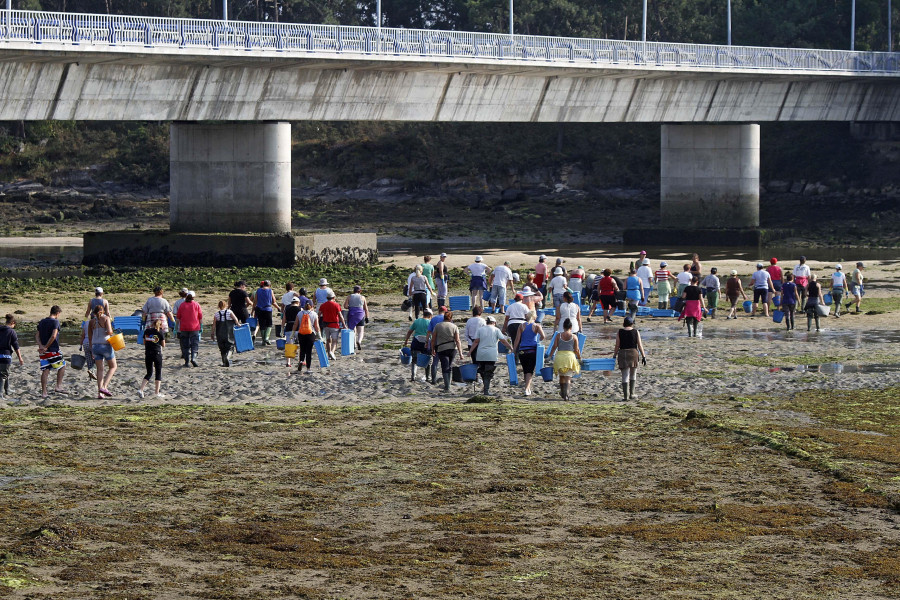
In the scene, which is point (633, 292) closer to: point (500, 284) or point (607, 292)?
point (607, 292)

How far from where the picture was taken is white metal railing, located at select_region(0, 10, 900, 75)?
129 ft

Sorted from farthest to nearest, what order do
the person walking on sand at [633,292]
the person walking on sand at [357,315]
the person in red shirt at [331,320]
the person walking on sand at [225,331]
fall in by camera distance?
1. the person walking on sand at [633,292]
2. the person walking on sand at [357,315]
3. the person in red shirt at [331,320]
4. the person walking on sand at [225,331]

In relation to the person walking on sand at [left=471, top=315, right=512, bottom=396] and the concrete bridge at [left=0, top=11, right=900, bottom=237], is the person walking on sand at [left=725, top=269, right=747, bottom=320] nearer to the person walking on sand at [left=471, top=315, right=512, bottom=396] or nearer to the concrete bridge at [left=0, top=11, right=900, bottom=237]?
the person walking on sand at [left=471, top=315, right=512, bottom=396]

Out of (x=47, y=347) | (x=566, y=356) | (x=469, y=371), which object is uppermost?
(x=47, y=347)

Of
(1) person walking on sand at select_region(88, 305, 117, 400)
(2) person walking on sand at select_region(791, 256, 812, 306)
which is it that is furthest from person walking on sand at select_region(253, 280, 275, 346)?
(2) person walking on sand at select_region(791, 256, 812, 306)

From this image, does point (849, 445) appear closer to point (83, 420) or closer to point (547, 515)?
point (547, 515)

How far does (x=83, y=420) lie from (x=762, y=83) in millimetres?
49926

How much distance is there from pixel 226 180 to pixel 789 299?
2324cm

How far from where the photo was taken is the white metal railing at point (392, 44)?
3934 cm

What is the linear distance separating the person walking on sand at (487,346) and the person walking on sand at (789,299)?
10811 mm

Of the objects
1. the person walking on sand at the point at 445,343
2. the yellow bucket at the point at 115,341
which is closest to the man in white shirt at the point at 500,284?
the person walking on sand at the point at 445,343

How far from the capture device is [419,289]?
2981 cm

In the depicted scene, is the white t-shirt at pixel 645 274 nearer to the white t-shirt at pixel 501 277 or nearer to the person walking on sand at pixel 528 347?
the white t-shirt at pixel 501 277

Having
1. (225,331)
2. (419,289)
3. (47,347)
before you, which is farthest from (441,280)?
(47,347)
